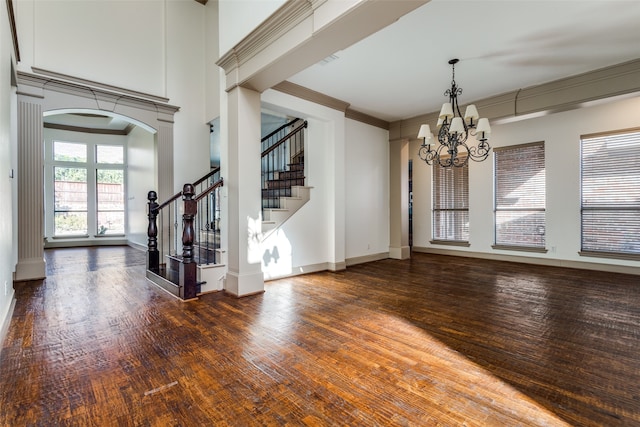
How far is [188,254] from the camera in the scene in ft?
11.8

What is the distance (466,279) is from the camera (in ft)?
15.3

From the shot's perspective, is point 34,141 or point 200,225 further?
point 200,225

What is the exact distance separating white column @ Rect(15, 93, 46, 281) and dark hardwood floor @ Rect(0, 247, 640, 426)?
0.71 m

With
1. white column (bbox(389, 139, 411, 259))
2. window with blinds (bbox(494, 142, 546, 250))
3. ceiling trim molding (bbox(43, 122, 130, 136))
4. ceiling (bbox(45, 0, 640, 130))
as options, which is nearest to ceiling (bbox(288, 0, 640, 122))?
ceiling (bbox(45, 0, 640, 130))

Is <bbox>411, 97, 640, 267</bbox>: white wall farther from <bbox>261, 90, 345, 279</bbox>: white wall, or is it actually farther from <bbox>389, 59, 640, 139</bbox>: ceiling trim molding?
<bbox>261, 90, 345, 279</bbox>: white wall

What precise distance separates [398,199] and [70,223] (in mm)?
9341

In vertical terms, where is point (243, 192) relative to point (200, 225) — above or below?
above

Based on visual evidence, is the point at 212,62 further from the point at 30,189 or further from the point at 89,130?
the point at 89,130

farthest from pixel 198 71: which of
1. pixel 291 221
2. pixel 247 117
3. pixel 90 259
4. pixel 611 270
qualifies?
pixel 611 270

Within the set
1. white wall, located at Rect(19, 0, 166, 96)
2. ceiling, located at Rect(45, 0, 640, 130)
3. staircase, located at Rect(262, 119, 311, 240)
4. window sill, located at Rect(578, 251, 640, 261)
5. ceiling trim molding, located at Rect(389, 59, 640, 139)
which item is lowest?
window sill, located at Rect(578, 251, 640, 261)

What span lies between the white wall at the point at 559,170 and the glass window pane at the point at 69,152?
1084 cm

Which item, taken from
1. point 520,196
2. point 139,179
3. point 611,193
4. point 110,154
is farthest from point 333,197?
point 110,154

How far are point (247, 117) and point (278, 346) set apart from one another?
2739 millimetres

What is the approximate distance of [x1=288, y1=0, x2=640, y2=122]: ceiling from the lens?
2947 mm
